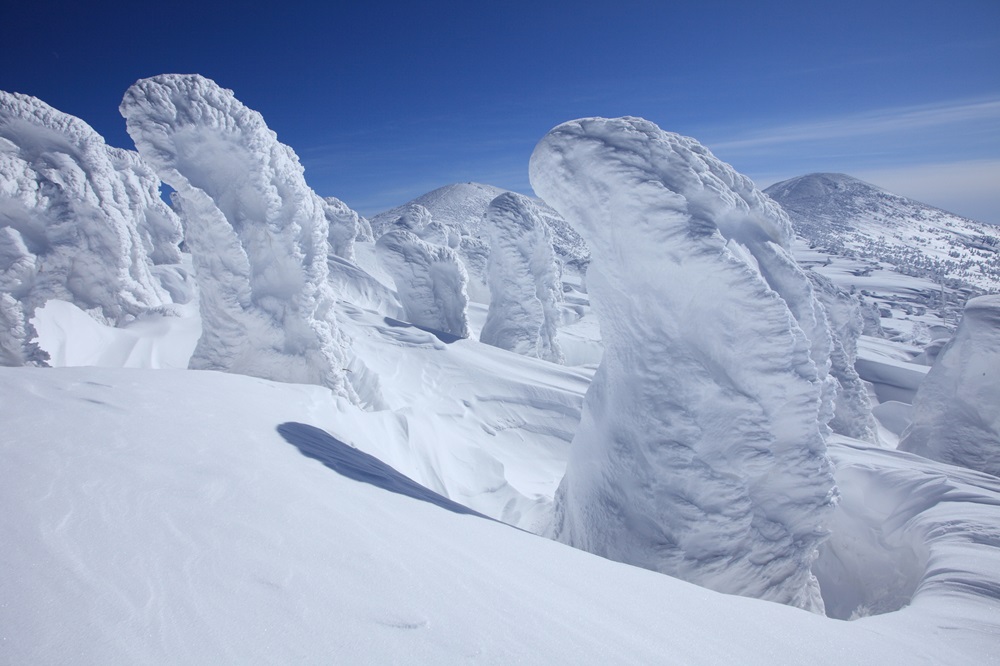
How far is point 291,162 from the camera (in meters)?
6.73

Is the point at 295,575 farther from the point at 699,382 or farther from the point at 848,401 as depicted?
the point at 848,401

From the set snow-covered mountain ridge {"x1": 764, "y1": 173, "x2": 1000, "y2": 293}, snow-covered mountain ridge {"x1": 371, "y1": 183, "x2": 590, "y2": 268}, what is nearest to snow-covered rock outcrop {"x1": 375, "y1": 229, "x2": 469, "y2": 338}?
snow-covered mountain ridge {"x1": 371, "y1": 183, "x2": 590, "y2": 268}

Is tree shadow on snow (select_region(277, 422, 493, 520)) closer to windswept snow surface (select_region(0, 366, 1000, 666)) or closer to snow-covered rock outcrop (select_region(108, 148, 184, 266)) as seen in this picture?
windswept snow surface (select_region(0, 366, 1000, 666))

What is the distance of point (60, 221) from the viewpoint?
843 centimetres

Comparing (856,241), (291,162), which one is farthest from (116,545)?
(856,241)

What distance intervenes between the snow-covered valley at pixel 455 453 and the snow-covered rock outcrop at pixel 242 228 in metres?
0.04

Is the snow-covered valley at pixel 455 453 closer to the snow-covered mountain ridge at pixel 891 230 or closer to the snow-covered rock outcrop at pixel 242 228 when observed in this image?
the snow-covered rock outcrop at pixel 242 228

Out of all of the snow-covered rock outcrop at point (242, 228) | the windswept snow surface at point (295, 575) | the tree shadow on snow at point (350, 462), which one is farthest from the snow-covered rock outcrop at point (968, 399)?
the snow-covered rock outcrop at point (242, 228)

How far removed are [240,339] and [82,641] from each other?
5.49m

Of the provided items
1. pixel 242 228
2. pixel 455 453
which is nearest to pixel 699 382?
pixel 455 453

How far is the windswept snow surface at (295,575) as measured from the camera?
4.89 ft

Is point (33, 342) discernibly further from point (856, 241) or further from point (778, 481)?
point (856, 241)

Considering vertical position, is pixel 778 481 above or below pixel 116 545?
above

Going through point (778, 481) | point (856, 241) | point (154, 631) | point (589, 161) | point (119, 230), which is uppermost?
Answer: point (856, 241)
